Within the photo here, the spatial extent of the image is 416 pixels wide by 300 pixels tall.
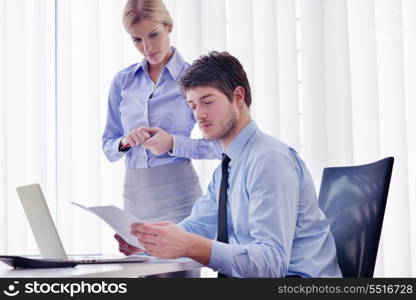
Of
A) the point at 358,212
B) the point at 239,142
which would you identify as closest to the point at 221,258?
the point at 239,142

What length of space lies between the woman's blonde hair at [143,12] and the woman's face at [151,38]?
15mm

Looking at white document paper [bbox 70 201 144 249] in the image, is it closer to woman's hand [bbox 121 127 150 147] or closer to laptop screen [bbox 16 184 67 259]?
laptop screen [bbox 16 184 67 259]

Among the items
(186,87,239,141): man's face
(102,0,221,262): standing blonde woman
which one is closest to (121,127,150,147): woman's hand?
(102,0,221,262): standing blonde woman

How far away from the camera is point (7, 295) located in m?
1.27

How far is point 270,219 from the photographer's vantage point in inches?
60.9

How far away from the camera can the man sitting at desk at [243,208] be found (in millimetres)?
1505

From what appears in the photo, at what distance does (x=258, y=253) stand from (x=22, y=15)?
2.37 meters

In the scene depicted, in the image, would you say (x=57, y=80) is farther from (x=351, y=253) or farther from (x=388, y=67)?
(x=351, y=253)

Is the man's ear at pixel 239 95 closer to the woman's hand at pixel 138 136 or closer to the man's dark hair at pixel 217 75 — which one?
the man's dark hair at pixel 217 75

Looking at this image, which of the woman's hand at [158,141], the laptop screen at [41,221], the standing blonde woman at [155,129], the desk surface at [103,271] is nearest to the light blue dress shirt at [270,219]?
the desk surface at [103,271]

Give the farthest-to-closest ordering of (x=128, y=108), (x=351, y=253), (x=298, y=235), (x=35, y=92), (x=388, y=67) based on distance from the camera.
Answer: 1. (x=35, y=92)
2. (x=388, y=67)
3. (x=128, y=108)
4. (x=351, y=253)
5. (x=298, y=235)

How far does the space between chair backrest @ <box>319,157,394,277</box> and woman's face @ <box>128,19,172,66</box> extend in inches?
35.6

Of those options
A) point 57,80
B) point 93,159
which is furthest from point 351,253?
point 57,80

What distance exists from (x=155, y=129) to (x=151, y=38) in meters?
0.37
